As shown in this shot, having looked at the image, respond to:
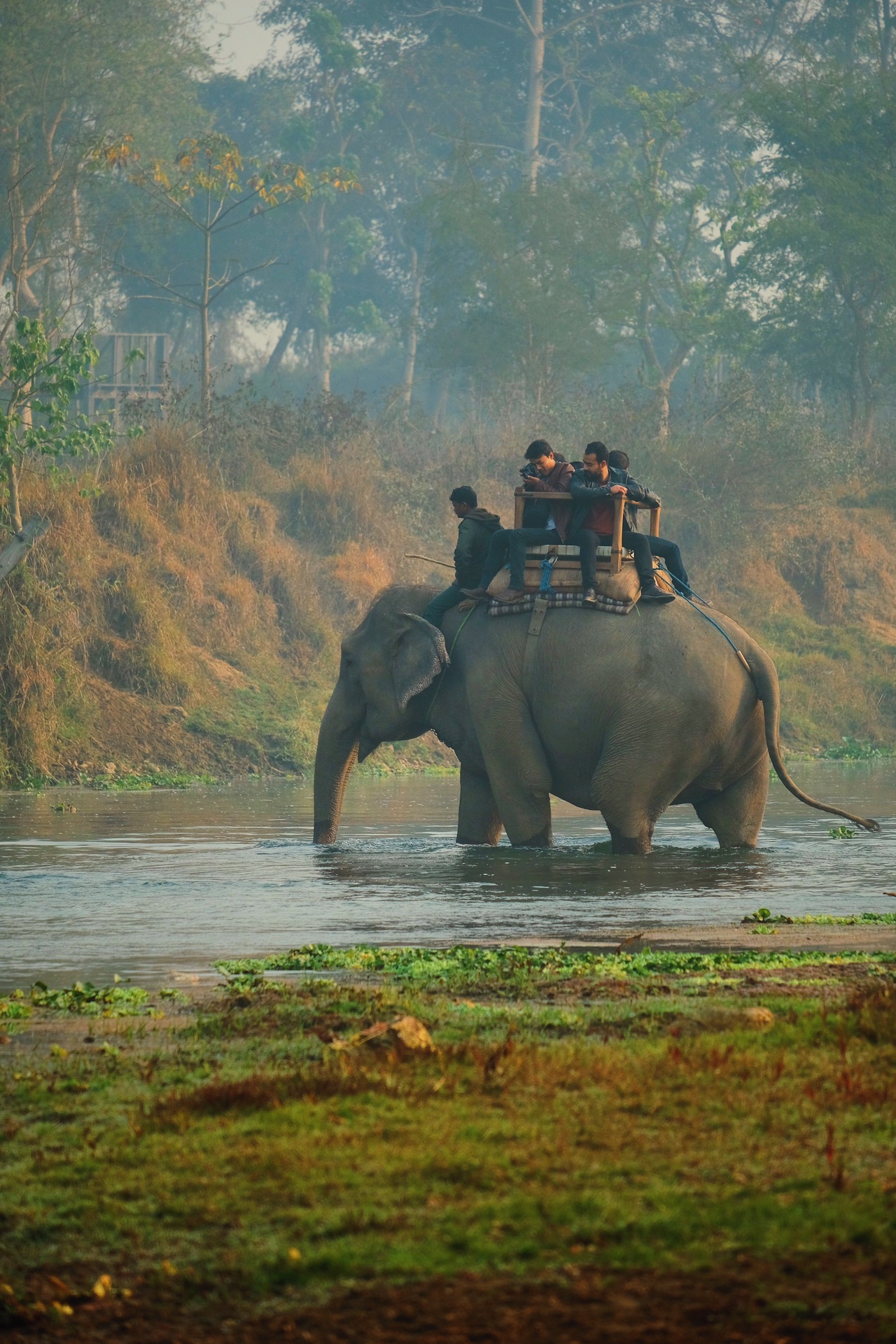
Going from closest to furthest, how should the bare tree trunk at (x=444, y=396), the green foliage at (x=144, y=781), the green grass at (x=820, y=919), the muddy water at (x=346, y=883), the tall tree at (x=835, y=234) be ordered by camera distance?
the muddy water at (x=346, y=883) → the green grass at (x=820, y=919) → the green foliage at (x=144, y=781) → the tall tree at (x=835, y=234) → the bare tree trunk at (x=444, y=396)

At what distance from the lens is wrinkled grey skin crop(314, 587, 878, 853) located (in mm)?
12430

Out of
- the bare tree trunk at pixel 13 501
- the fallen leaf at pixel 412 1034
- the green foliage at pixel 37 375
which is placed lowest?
the fallen leaf at pixel 412 1034

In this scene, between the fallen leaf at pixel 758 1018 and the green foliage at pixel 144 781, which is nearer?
the fallen leaf at pixel 758 1018

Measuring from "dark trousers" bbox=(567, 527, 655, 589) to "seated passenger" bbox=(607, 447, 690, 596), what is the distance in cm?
8

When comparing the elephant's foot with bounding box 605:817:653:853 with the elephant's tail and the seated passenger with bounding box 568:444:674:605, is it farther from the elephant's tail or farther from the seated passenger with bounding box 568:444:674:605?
the seated passenger with bounding box 568:444:674:605

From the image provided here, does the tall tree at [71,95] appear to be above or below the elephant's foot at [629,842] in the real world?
above

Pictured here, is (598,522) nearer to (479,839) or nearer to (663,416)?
(479,839)

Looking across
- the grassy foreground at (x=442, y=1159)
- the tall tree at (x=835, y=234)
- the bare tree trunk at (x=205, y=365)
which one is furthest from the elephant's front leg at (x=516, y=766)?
the tall tree at (x=835, y=234)

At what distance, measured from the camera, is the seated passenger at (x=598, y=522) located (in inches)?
496

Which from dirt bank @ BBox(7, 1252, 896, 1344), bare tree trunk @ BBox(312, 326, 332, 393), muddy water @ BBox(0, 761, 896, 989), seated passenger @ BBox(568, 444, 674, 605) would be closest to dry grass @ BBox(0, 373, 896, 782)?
muddy water @ BBox(0, 761, 896, 989)

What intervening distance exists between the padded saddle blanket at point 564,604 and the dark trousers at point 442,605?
0.41 metres

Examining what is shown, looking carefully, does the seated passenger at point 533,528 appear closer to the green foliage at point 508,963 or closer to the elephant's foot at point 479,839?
the elephant's foot at point 479,839

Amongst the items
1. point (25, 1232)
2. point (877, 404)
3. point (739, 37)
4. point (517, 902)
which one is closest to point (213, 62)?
point (739, 37)

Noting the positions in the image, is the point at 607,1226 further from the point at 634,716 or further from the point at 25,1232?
the point at 634,716
